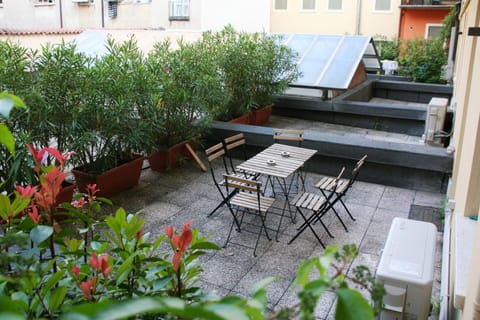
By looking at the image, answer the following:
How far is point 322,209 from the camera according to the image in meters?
5.27

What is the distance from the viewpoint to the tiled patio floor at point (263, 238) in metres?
4.39

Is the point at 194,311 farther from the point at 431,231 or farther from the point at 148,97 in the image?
the point at 148,97

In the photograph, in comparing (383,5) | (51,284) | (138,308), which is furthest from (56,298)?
(383,5)

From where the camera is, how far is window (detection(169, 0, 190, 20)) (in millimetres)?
22453

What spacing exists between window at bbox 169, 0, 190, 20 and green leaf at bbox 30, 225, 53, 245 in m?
22.2

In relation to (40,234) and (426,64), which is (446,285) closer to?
(40,234)

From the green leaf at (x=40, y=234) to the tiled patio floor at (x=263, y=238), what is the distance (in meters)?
2.78

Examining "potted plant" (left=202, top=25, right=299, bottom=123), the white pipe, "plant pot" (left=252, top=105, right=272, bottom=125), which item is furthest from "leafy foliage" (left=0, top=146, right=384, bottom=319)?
"plant pot" (left=252, top=105, right=272, bottom=125)

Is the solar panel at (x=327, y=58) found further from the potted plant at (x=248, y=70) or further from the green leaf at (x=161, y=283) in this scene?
the green leaf at (x=161, y=283)

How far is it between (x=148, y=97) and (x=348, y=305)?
5855 millimetres

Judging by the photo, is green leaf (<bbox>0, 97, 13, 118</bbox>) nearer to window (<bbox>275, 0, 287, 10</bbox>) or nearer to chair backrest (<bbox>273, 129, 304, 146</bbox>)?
chair backrest (<bbox>273, 129, 304, 146</bbox>)

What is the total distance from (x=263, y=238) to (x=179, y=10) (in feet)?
64.0

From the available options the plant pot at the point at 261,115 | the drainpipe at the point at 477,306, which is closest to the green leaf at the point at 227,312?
the drainpipe at the point at 477,306

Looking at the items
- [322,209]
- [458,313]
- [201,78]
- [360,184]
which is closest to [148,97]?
[201,78]
